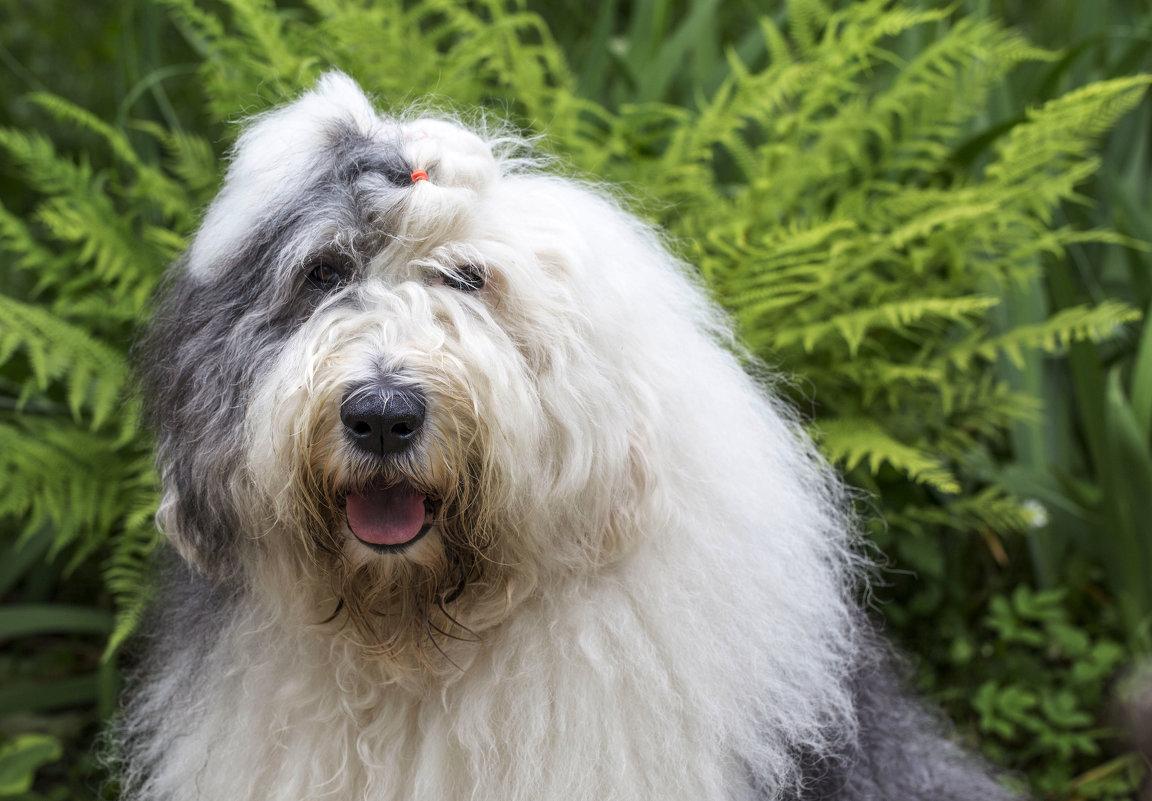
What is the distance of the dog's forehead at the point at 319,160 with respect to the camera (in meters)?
1.59

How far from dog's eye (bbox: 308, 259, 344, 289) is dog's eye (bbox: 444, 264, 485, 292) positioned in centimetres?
17

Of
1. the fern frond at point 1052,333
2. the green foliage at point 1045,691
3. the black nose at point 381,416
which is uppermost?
the fern frond at point 1052,333

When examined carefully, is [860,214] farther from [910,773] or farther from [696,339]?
[910,773]

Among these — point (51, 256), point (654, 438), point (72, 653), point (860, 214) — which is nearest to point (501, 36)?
point (860, 214)

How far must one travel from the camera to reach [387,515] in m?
1.53

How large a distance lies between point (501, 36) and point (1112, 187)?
6.30 ft

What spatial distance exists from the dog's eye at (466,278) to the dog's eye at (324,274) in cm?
17

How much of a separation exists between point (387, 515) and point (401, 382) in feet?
0.78

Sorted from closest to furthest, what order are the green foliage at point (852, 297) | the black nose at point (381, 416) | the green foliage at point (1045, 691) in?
1. the black nose at point (381, 416)
2. the green foliage at point (852, 297)
3. the green foliage at point (1045, 691)

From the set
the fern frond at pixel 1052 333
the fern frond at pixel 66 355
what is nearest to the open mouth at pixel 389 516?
the fern frond at pixel 66 355

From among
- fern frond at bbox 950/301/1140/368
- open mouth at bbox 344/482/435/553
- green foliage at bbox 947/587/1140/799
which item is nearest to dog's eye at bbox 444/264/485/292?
open mouth at bbox 344/482/435/553

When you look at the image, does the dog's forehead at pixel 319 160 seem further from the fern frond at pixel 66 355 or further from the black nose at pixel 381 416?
the fern frond at pixel 66 355

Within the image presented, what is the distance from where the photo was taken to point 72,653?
3346mm

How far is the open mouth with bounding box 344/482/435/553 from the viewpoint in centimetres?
151
